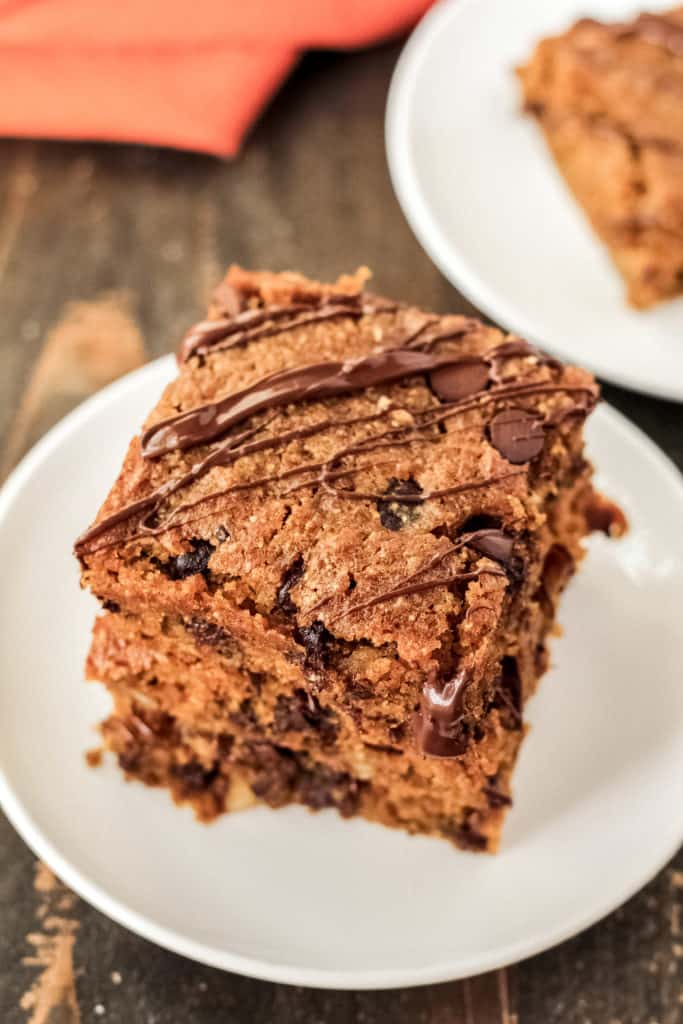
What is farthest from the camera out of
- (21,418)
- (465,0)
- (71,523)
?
(465,0)

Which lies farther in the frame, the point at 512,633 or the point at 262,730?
the point at 262,730

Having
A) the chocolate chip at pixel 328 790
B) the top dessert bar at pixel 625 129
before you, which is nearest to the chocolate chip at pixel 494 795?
the chocolate chip at pixel 328 790

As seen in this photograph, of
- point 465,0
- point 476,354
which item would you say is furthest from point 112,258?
point 476,354

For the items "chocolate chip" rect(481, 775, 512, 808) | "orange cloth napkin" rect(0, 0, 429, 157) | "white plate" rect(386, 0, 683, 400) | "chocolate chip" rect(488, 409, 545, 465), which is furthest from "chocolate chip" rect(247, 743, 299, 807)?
"orange cloth napkin" rect(0, 0, 429, 157)

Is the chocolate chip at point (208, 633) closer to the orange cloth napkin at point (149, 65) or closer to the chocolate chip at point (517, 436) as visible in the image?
the chocolate chip at point (517, 436)

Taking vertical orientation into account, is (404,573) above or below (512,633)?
above

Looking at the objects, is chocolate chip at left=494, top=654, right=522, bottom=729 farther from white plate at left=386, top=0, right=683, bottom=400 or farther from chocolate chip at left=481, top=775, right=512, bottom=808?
white plate at left=386, top=0, right=683, bottom=400

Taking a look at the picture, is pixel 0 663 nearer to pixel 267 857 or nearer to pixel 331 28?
pixel 267 857
